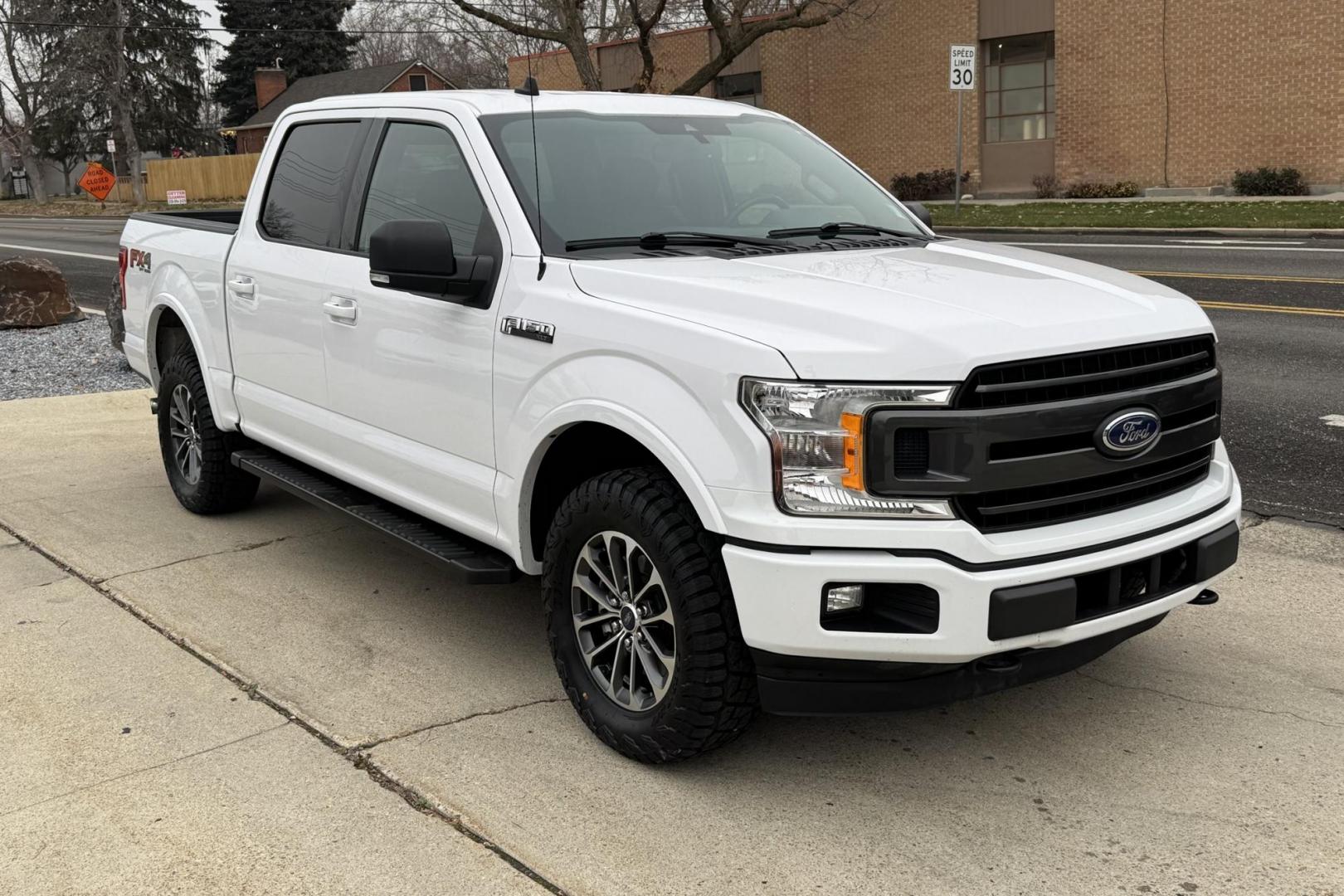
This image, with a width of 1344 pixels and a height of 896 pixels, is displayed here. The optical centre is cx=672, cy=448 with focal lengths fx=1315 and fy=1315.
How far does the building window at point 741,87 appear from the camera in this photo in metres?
40.1

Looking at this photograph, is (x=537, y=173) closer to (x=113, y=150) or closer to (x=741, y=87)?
(x=741, y=87)

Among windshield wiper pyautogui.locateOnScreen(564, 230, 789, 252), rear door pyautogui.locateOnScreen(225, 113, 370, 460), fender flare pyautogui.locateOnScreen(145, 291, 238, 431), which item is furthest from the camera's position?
fender flare pyautogui.locateOnScreen(145, 291, 238, 431)

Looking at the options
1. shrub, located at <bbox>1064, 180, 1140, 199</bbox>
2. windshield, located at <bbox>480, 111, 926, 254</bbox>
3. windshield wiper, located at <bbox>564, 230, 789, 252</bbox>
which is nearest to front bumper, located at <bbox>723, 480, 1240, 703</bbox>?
windshield wiper, located at <bbox>564, 230, 789, 252</bbox>

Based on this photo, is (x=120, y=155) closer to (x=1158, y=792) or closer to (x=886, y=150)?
(x=886, y=150)

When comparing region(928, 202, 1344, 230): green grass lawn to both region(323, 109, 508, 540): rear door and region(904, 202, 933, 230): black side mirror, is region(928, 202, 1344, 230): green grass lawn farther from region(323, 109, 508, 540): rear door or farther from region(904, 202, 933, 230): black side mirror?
region(323, 109, 508, 540): rear door

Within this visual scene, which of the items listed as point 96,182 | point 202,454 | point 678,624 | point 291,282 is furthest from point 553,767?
point 96,182

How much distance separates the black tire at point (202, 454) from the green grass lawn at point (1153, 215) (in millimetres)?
18071

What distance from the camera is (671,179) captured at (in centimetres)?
471

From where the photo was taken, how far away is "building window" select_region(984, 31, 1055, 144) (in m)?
32.2

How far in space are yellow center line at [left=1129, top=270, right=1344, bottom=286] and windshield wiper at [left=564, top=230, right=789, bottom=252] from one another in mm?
10072

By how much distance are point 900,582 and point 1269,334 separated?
28.5 ft

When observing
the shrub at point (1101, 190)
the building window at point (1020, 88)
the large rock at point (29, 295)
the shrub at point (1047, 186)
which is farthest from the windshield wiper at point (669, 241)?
the building window at point (1020, 88)

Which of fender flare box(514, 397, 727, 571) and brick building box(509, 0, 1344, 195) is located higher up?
brick building box(509, 0, 1344, 195)

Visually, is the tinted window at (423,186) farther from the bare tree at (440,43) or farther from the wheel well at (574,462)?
the bare tree at (440,43)
